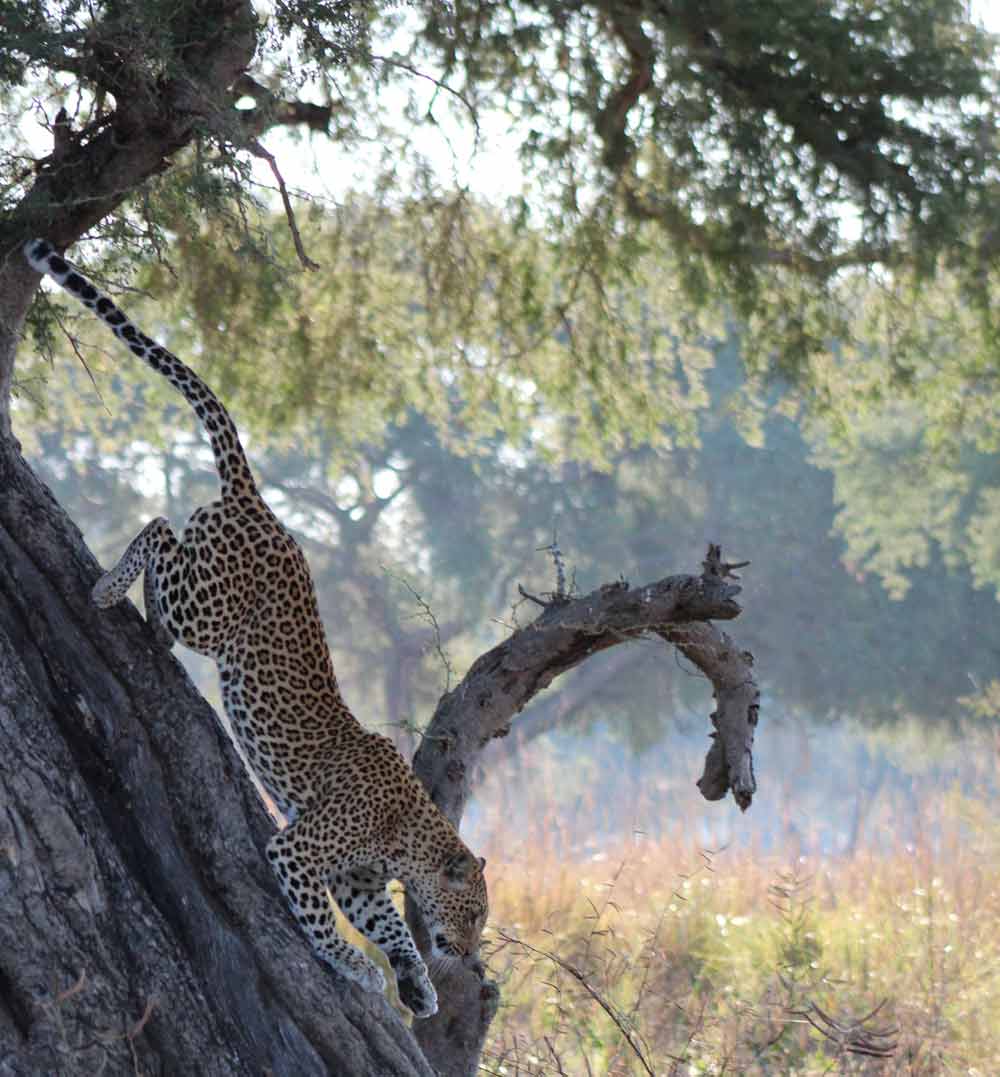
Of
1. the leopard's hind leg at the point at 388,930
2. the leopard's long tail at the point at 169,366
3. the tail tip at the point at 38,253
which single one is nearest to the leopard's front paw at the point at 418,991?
the leopard's hind leg at the point at 388,930

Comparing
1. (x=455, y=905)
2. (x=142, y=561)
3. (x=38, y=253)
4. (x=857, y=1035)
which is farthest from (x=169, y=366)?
(x=857, y=1035)

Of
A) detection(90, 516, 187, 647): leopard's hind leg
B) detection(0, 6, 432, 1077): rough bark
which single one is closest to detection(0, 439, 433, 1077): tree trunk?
detection(0, 6, 432, 1077): rough bark

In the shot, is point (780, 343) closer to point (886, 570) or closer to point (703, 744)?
point (886, 570)

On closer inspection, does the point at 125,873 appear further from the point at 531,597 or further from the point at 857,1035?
the point at 857,1035

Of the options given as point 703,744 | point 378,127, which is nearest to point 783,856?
point 378,127

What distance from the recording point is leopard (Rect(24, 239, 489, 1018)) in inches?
225

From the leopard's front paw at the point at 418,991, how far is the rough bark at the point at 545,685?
0.29 meters

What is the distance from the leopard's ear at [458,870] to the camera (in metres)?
6.18

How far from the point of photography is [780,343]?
10203 millimetres

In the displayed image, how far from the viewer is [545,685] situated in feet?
21.8

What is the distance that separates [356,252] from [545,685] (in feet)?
16.8

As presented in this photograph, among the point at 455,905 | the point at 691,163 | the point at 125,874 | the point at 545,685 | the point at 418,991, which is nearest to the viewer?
the point at 125,874

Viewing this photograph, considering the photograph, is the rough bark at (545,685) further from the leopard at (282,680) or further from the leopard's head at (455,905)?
the leopard at (282,680)

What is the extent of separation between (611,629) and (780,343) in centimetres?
454
